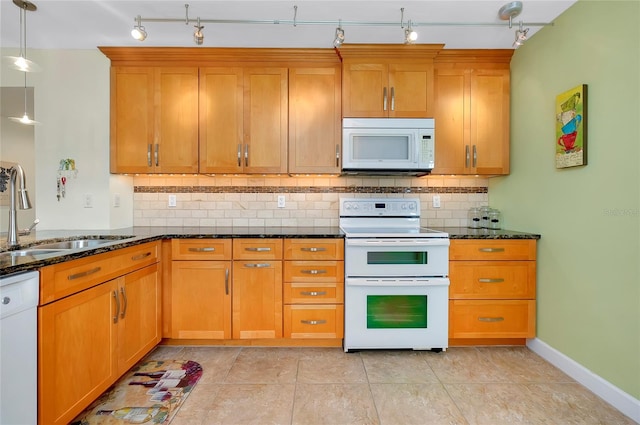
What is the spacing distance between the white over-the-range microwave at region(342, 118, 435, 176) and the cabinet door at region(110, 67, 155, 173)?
168 centimetres

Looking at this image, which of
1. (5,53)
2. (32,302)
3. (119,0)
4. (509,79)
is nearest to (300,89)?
(119,0)

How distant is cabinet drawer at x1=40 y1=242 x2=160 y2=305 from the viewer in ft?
4.42

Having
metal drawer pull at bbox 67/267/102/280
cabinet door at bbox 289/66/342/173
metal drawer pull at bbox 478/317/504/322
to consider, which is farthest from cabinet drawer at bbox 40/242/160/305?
metal drawer pull at bbox 478/317/504/322

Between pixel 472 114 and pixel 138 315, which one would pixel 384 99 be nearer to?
pixel 472 114

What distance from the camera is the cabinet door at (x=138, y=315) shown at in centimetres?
186

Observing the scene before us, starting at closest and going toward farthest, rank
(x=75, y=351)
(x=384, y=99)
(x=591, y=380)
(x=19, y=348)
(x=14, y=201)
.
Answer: (x=19, y=348), (x=75, y=351), (x=14, y=201), (x=591, y=380), (x=384, y=99)

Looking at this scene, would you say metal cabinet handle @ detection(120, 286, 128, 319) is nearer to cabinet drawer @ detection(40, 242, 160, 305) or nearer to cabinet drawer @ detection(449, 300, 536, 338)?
cabinet drawer @ detection(40, 242, 160, 305)

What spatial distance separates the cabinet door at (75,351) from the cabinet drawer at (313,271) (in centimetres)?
113

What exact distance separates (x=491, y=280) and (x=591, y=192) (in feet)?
2.93

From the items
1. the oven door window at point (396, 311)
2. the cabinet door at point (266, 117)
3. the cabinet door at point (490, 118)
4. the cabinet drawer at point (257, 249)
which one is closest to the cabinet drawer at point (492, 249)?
the oven door window at point (396, 311)

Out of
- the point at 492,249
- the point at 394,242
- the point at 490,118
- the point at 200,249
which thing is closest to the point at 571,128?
the point at 490,118

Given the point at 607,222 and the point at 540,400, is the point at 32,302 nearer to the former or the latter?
the point at 540,400

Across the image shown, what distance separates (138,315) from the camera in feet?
6.67

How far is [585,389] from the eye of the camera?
1.90 metres
